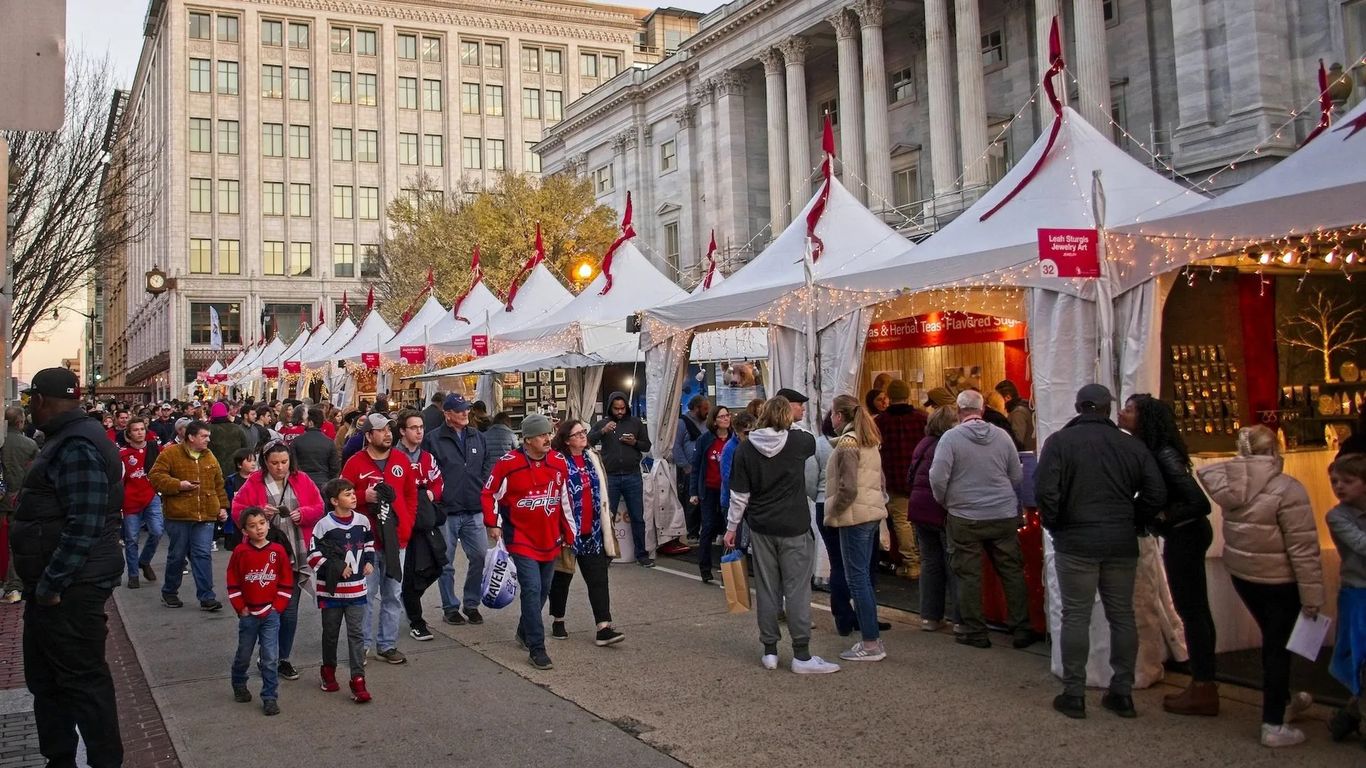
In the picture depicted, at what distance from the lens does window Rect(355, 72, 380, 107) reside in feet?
242

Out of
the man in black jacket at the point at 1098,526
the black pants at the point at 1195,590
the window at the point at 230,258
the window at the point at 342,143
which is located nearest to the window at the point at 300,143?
the window at the point at 342,143

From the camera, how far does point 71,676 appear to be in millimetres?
4785

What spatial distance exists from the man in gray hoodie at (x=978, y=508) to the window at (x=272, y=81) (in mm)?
73160

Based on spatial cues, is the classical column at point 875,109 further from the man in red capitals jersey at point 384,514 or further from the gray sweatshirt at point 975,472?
the man in red capitals jersey at point 384,514

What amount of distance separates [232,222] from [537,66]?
82.4ft

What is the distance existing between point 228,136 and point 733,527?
72.4 metres

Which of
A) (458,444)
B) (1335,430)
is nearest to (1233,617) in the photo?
(1335,430)

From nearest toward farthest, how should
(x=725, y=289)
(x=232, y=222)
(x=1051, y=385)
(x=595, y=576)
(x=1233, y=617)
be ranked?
(x=1233, y=617), (x=1051, y=385), (x=595, y=576), (x=725, y=289), (x=232, y=222)

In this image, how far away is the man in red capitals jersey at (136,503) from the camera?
35.4 ft

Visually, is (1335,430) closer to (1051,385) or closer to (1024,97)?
(1051,385)

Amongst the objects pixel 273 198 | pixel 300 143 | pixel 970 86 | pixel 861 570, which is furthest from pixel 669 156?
pixel 861 570

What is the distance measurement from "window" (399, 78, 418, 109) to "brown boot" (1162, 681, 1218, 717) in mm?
75920

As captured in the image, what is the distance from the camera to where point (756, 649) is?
773 cm

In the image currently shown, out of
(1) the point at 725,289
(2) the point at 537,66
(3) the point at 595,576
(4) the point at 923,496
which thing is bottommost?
(3) the point at 595,576
